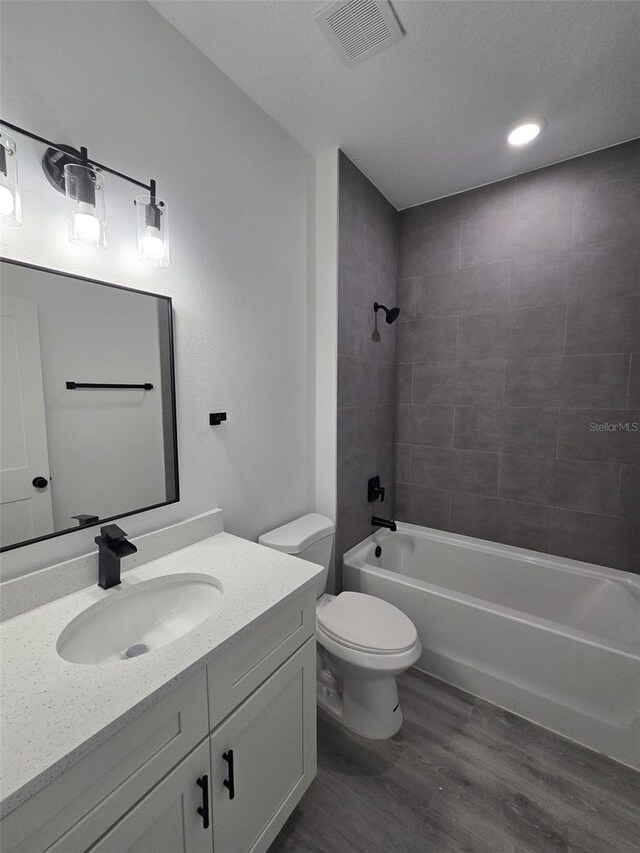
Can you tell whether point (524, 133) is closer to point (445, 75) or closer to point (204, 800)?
point (445, 75)

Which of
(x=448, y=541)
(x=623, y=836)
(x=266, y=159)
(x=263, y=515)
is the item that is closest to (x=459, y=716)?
(x=623, y=836)

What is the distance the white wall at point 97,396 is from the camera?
102 cm

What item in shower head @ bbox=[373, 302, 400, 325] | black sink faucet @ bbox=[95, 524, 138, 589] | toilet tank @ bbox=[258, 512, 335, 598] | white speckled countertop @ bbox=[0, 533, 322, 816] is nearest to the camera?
white speckled countertop @ bbox=[0, 533, 322, 816]

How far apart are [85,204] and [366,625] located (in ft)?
5.87

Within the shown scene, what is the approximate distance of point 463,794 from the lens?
134 centimetres

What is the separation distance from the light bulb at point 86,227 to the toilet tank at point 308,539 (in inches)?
50.8

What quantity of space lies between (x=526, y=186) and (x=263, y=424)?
2.05m

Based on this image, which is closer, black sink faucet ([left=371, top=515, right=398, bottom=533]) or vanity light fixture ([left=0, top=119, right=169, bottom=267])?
vanity light fixture ([left=0, top=119, right=169, bottom=267])

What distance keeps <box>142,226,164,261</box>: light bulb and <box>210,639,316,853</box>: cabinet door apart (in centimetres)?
132

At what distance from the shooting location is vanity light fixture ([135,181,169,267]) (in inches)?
44.6

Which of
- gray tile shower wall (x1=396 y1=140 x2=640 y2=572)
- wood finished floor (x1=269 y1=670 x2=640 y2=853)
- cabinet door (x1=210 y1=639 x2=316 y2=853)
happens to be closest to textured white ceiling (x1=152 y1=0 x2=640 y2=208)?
gray tile shower wall (x1=396 y1=140 x2=640 y2=572)

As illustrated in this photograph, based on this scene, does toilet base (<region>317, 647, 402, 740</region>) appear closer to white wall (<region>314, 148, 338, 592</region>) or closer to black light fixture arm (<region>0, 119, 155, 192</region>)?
white wall (<region>314, 148, 338, 592</region>)

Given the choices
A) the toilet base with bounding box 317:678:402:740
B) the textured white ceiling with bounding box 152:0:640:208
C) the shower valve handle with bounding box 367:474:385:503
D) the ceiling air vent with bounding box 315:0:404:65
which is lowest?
the toilet base with bounding box 317:678:402:740

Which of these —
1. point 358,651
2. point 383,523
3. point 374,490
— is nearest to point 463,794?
point 358,651
